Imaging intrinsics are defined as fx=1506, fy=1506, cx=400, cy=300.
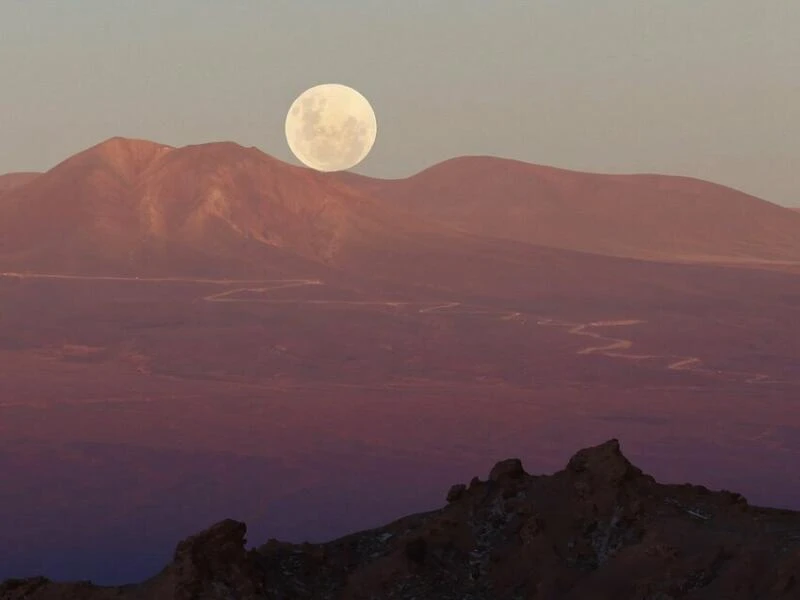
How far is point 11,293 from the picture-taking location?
389ft

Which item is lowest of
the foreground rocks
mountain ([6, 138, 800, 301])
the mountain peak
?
the foreground rocks

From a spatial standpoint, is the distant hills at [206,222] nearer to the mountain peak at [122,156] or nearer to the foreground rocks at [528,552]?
the mountain peak at [122,156]

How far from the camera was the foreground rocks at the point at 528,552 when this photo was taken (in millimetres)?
19578

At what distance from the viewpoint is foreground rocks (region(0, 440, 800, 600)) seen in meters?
19.6

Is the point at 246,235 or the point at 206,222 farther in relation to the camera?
the point at 206,222

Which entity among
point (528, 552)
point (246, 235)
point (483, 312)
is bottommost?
point (528, 552)

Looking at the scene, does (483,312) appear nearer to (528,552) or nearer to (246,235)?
(246,235)

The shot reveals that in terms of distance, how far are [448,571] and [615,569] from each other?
7.98 ft

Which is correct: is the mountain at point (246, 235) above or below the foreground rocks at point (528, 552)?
above

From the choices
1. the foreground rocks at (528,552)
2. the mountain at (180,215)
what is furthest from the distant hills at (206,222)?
the foreground rocks at (528,552)

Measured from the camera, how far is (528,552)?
69.6ft

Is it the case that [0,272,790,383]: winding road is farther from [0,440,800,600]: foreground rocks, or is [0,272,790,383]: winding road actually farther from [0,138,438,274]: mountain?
[0,440,800,600]: foreground rocks

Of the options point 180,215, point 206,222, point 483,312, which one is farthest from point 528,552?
point 180,215

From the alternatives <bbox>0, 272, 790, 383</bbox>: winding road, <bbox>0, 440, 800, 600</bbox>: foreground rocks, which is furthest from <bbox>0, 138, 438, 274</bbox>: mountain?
<bbox>0, 440, 800, 600</bbox>: foreground rocks
